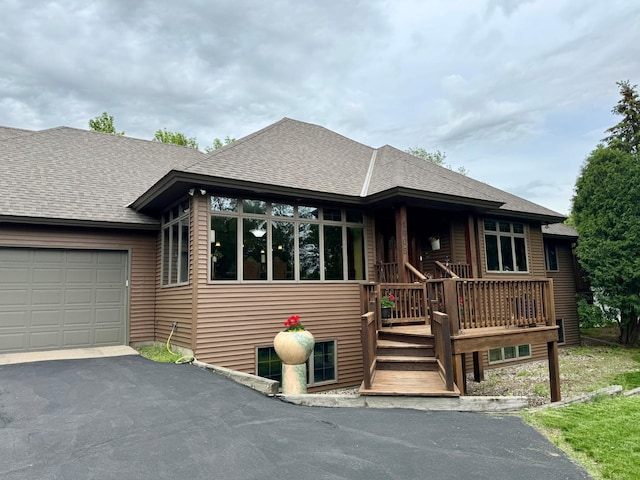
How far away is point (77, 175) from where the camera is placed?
9.38 meters

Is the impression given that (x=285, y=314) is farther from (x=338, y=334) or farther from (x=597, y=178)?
(x=597, y=178)

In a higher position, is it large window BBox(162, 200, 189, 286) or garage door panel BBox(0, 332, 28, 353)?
large window BBox(162, 200, 189, 286)

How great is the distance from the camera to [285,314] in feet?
25.2

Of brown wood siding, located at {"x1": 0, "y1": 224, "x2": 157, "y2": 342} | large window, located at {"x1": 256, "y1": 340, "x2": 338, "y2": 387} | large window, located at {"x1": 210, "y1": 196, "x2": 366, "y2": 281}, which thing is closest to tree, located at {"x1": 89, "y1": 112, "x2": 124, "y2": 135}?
brown wood siding, located at {"x1": 0, "y1": 224, "x2": 157, "y2": 342}

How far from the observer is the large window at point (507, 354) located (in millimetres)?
10633

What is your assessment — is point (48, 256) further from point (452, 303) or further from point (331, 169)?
point (452, 303)

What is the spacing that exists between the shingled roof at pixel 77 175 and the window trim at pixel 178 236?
47cm

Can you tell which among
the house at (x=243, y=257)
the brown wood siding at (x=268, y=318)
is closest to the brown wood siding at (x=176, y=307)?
the house at (x=243, y=257)

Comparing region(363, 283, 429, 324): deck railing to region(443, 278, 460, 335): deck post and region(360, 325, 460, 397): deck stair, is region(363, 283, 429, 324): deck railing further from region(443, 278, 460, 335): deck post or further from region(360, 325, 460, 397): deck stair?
region(443, 278, 460, 335): deck post

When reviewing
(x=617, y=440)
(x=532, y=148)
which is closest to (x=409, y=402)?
(x=617, y=440)

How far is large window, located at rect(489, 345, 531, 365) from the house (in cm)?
115

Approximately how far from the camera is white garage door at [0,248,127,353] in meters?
7.77

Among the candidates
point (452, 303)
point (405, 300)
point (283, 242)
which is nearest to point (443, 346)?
point (452, 303)

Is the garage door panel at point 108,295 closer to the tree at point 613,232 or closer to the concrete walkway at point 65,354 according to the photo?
the concrete walkway at point 65,354
